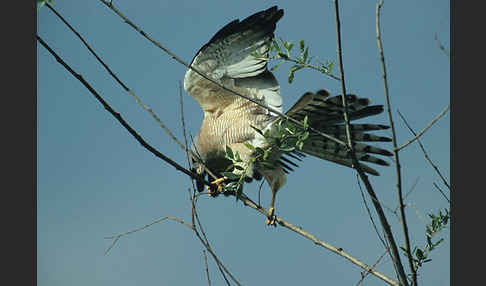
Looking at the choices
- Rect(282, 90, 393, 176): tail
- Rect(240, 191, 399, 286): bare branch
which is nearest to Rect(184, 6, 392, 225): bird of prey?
Rect(282, 90, 393, 176): tail

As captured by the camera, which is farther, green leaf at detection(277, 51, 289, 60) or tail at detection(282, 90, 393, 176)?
tail at detection(282, 90, 393, 176)

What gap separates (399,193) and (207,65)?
6.38 feet

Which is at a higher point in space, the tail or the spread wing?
the spread wing

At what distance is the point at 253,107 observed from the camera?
3199mm

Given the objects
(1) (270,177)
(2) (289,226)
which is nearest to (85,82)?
(2) (289,226)

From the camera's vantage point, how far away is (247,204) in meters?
2.16

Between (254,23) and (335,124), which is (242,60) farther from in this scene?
(335,124)

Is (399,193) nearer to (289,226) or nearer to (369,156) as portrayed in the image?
(289,226)

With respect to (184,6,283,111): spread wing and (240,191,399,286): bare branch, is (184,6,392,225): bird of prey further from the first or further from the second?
(240,191,399,286): bare branch

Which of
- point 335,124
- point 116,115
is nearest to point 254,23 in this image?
point 335,124

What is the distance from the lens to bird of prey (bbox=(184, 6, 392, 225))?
260 cm

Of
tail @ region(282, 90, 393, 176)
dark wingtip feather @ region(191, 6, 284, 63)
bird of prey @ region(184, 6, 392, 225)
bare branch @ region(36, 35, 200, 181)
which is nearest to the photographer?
bare branch @ region(36, 35, 200, 181)

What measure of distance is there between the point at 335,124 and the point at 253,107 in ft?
2.29

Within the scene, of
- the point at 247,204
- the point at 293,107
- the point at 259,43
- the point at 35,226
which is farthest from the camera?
the point at 259,43
